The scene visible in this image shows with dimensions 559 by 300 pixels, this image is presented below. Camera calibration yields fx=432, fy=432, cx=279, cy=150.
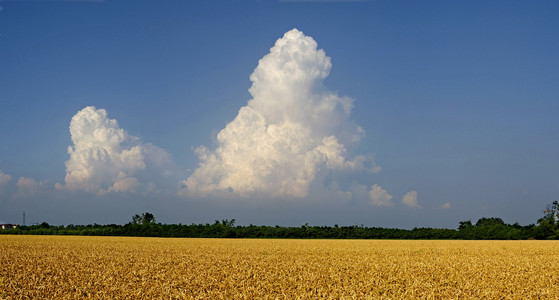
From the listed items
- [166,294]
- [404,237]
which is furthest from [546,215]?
[166,294]

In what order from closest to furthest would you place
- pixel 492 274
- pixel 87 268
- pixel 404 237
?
pixel 492 274 → pixel 87 268 → pixel 404 237

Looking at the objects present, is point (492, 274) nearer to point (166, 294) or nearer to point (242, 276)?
point (242, 276)

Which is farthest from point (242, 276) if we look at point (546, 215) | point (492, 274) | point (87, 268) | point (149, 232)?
point (546, 215)

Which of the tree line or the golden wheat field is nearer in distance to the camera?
the golden wheat field

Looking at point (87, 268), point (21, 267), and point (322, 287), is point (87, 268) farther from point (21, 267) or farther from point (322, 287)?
point (322, 287)

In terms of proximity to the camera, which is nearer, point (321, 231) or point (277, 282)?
point (277, 282)

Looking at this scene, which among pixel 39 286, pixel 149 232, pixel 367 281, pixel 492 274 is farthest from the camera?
pixel 149 232

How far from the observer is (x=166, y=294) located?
12.4m

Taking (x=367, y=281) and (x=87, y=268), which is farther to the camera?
(x=87, y=268)

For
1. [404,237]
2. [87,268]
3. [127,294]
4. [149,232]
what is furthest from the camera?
[149,232]

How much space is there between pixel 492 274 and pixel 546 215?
71.0 metres

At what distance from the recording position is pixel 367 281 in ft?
48.5

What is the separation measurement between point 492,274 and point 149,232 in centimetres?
6479

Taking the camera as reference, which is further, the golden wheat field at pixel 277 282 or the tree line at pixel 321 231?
the tree line at pixel 321 231
